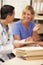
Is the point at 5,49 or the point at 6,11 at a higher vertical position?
the point at 6,11

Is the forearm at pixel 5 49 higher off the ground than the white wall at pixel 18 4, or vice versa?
the white wall at pixel 18 4

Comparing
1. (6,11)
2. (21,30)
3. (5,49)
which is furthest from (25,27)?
(5,49)

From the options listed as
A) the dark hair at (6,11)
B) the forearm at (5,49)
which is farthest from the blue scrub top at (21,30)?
the forearm at (5,49)

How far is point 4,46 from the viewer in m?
2.06

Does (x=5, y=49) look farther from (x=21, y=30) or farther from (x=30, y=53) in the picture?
(x=21, y=30)

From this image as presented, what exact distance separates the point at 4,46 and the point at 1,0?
1.98 m

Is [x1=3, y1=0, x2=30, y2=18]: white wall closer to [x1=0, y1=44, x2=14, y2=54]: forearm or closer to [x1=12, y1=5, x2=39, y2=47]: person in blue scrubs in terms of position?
[x1=12, y1=5, x2=39, y2=47]: person in blue scrubs

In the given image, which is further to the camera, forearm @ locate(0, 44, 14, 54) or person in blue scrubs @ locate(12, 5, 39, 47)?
person in blue scrubs @ locate(12, 5, 39, 47)

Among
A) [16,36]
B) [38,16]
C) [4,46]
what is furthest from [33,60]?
[38,16]

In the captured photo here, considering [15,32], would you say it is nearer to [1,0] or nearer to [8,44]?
[8,44]

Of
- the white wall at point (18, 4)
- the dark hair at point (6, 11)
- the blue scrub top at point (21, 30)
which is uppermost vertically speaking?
the dark hair at point (6, 11)

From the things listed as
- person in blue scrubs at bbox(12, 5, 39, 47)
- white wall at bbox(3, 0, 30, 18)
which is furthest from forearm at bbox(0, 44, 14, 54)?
white wall at bbox(3, 0, 30, 18)

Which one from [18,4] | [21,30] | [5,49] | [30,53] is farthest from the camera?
[18,4]

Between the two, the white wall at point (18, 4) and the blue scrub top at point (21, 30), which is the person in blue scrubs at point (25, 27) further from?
the white wall at point (18, 4)
